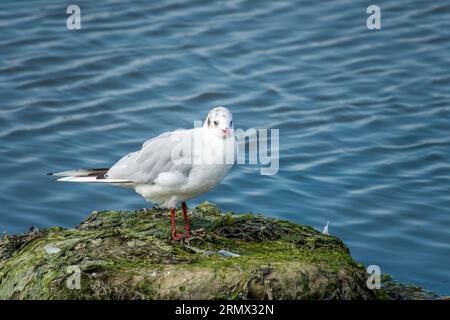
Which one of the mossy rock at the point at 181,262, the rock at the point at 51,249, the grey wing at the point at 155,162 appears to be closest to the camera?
the mossy rock at the point at 181,262

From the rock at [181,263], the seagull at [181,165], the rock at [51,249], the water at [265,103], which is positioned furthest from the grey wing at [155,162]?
the water at [265,103]

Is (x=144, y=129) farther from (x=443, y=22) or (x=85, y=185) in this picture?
(x=443, y=22)

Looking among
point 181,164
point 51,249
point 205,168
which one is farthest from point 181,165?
point 51,249

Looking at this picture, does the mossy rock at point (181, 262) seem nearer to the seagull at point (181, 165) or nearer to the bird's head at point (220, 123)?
the seagull at point (181, 165)

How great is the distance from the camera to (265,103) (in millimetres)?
13531

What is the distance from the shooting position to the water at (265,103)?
10664 mm

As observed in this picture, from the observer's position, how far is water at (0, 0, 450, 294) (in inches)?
420

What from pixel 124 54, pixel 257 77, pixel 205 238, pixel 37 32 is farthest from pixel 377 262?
pixel 37 32

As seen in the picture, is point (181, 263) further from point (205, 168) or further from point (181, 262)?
point (205, 168)

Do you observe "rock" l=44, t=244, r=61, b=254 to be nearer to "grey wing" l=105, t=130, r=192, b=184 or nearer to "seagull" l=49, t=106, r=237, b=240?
"seagull" l=49, t=106, r=237, b=240

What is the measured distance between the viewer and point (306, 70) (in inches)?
572

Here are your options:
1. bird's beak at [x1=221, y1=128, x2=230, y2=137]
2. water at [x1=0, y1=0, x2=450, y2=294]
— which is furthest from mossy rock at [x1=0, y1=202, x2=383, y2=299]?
water at [x1=0, y1=0, x2=450, y2=294]
